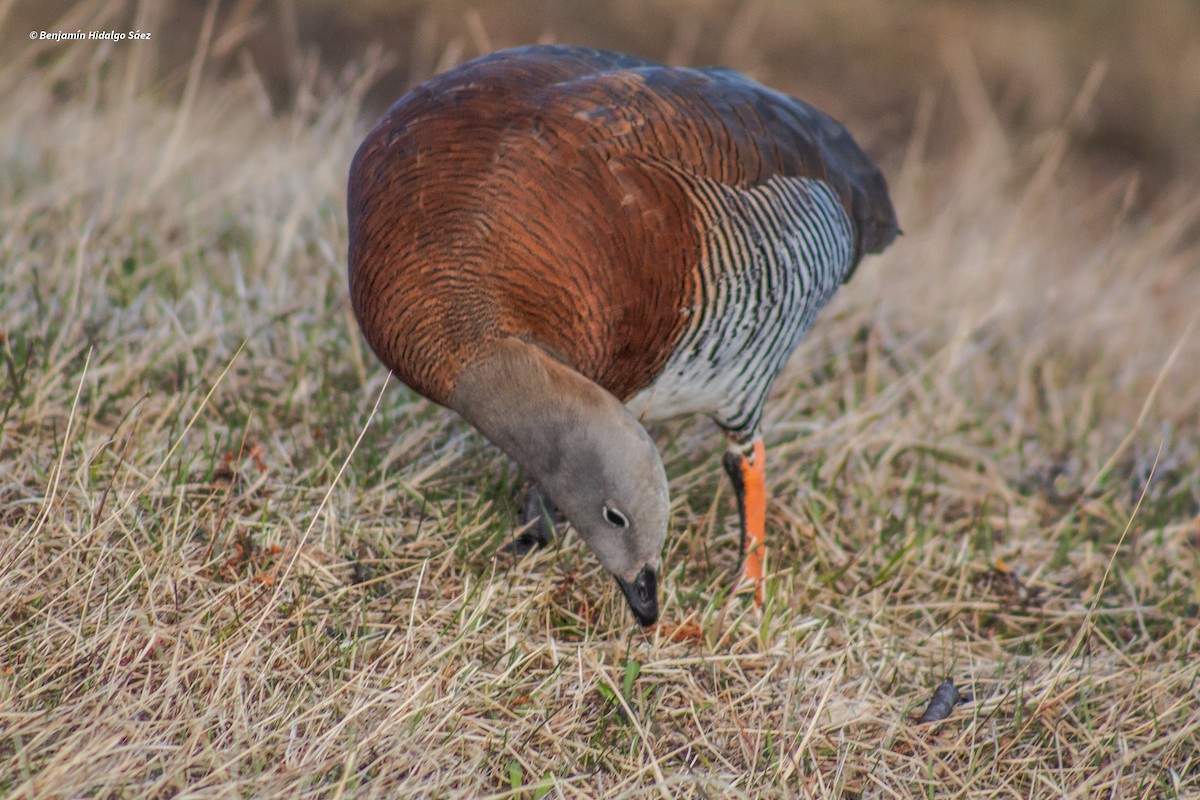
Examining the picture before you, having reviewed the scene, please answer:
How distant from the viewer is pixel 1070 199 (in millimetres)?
7941

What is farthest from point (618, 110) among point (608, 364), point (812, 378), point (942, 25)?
A: point (942, 25)

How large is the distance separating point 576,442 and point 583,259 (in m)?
0.45

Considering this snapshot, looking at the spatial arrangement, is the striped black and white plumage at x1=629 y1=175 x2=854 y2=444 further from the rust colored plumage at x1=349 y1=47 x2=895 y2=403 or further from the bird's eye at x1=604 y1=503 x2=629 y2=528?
the bird's eye at x1=604 y1=503 x2=629 y2=528

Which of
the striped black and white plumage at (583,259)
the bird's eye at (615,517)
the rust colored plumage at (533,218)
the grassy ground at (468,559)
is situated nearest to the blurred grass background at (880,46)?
the grassy ground at (468,559)

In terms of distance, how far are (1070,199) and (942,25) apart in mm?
3384

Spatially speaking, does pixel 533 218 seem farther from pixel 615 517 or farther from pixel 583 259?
pixel 615 517

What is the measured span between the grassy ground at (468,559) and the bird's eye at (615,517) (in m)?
0.37

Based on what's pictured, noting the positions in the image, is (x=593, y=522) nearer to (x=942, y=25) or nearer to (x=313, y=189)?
(x=313, y=189)

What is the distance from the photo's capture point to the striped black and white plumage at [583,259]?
2748 mm

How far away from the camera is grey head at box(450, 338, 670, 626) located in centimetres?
268

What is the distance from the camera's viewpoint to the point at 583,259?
2.86 meters

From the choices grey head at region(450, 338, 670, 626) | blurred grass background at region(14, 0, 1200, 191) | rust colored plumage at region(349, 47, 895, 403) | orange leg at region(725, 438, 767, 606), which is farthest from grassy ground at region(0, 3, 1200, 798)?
blurred grass background at region(14, 0, 1200, 191)

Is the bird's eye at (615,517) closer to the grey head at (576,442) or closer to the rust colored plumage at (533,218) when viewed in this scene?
the grey head at (576,442)

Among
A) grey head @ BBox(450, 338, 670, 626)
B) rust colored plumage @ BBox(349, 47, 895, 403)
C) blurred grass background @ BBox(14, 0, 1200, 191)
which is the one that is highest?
rust colored plumage @ BBox(349, 47, 895, 403)
